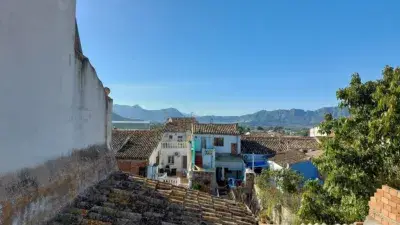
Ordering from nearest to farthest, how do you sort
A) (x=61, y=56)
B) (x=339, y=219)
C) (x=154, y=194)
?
(x=61, y=56) < (x=154, y=194) < (x=339, y=219)

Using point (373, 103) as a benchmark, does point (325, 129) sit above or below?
below

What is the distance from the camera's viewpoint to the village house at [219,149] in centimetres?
3459

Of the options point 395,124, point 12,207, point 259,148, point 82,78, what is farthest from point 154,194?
point 259,148

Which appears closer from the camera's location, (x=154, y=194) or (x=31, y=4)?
(x=31, y=4)

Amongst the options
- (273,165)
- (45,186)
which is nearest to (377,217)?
(45,186)

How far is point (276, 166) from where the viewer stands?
29703 millimetres

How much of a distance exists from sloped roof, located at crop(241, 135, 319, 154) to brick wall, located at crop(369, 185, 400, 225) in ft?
→ 110

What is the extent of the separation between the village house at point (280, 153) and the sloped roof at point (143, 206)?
70.5ft

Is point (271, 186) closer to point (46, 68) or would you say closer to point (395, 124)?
point (395, 124)

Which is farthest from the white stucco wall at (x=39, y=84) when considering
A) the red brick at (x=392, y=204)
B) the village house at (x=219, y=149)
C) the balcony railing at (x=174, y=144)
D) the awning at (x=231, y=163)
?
the balcony railing at (x=174, y=144)

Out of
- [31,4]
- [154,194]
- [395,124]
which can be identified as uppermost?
[31,4]

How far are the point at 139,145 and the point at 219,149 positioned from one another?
35.0 ft

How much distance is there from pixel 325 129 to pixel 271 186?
10.2m

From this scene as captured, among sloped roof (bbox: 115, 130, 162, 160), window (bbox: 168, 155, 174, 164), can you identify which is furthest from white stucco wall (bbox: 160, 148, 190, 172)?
sloped roof (bbox: 115, 130, 162, 160)
